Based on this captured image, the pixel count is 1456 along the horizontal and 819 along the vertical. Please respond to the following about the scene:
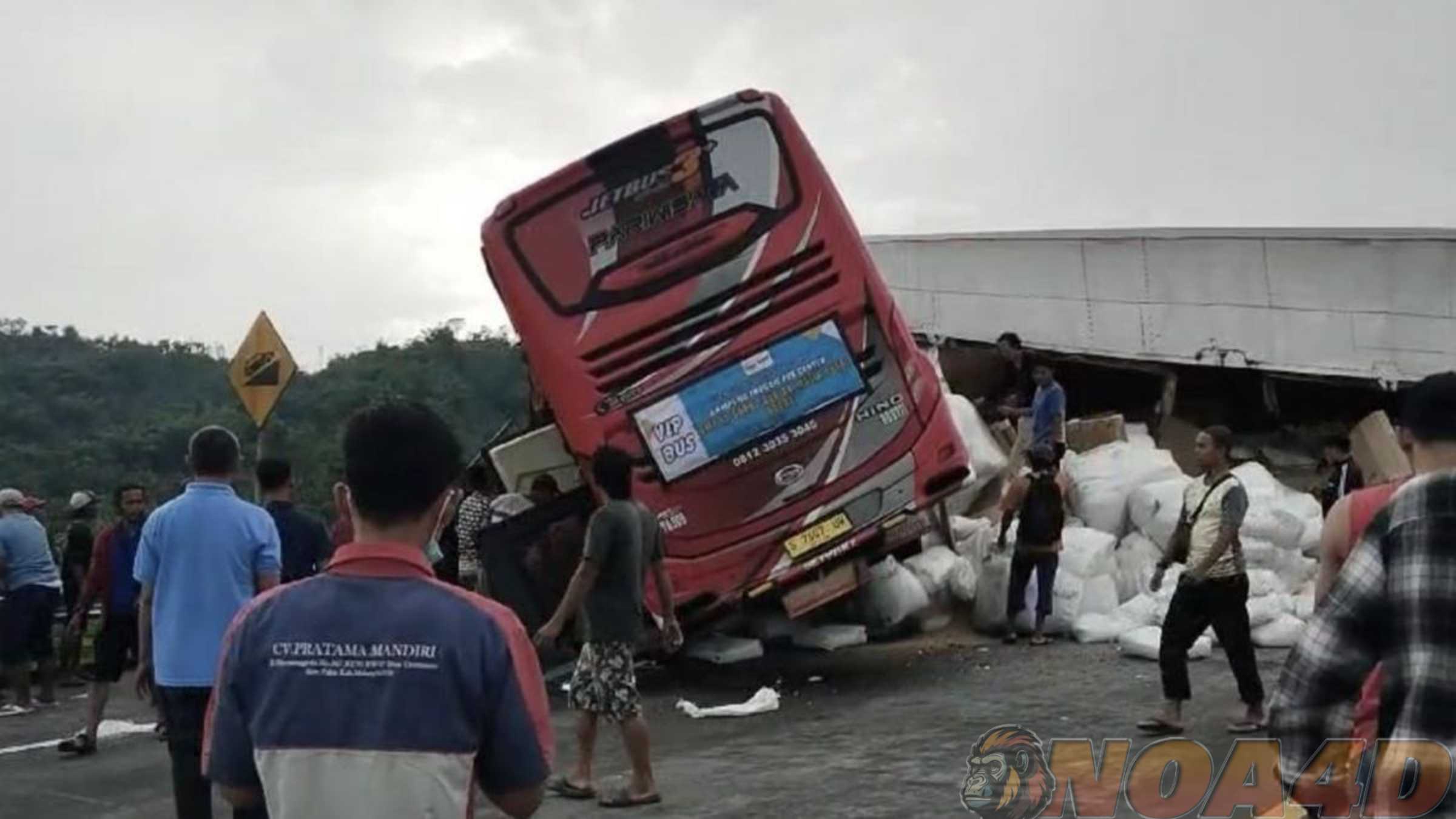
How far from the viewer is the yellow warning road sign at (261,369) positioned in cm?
1116

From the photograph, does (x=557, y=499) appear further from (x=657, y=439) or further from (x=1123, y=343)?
(x=1123, y=343)

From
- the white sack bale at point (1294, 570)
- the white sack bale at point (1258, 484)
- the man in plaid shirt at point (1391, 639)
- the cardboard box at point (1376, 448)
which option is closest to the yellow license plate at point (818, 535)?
the white sack bale at point (1294, 570)

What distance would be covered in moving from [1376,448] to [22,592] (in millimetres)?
10677

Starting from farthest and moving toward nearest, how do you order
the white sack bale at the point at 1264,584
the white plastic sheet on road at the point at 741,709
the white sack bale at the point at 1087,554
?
the white sack bale at the point at 1087,554 → the white sack bale at the point at 1264,584 → the white plastic sheet on road at the point at 741,709

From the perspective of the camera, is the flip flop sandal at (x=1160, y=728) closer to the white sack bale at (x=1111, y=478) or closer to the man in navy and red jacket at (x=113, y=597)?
the white sack bale at (x=1111, y=478)

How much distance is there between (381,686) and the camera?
2602mm

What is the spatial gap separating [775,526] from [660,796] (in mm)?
2978

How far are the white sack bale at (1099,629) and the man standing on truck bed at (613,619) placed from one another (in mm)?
4796

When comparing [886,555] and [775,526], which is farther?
[886,555]

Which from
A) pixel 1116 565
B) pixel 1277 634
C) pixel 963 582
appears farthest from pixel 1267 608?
pixel 963 582

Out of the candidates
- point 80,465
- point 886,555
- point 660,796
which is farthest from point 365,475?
point 80,465

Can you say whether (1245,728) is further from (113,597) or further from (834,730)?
(113,597)

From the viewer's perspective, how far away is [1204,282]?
53.7 ft

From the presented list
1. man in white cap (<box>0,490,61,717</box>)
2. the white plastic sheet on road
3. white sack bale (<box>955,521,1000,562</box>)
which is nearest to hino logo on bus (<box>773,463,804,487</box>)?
the white plastic sheet on road
